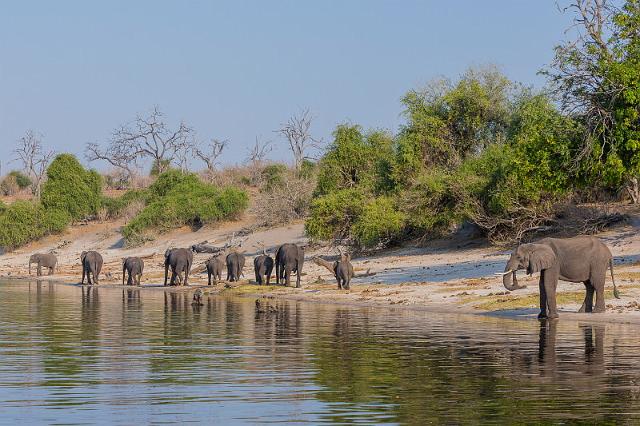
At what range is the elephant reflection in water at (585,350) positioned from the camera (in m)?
16.5

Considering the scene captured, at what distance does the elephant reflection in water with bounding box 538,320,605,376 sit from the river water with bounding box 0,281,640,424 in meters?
0.03

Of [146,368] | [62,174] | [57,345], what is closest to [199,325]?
[57,345]

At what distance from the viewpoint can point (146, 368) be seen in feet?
55.8

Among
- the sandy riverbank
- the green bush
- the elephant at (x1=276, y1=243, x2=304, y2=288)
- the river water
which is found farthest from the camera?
the green bush

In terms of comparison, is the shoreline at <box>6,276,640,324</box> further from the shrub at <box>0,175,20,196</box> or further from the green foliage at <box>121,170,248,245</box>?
the shrub at <box>0,175,20,196</box>

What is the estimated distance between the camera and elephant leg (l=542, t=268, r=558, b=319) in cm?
2408

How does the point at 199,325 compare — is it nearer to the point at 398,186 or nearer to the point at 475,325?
the point at 475,325

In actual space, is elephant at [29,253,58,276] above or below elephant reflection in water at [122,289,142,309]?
above

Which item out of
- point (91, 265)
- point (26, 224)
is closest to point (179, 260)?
point (91, 265)

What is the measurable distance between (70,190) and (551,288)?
1873 inches

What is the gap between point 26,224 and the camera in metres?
64.5

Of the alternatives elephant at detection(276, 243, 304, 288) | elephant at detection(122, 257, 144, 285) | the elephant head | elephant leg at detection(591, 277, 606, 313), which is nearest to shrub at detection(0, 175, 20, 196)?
elephant at detection(122, 257, 144, 285)

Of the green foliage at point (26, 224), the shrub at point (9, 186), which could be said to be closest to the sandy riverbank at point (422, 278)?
the green foliage at point (26, 224)

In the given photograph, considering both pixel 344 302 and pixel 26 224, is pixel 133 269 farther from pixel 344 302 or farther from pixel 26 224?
pixel 26 224
